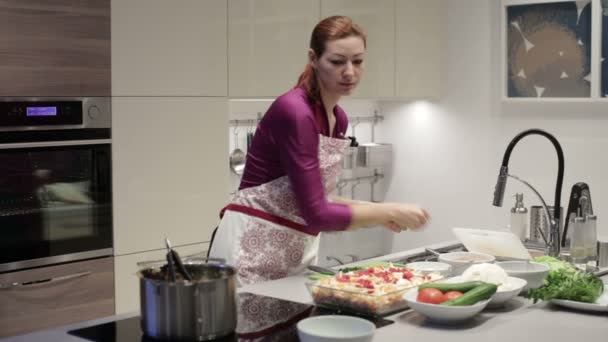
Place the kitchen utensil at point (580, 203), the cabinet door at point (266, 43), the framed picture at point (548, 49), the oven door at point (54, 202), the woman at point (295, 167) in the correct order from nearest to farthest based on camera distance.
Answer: the woman at point (295, 167) → the kitchen utensil at point (580, 203) → the oven door at point (54, 202) → the cabinet door at point (266, 43) → the framed picture at point (548, 49)

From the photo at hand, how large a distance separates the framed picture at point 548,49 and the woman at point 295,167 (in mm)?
1824

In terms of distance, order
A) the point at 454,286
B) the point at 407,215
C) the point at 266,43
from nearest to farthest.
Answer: the point at 454,286 < the point at 407,215 < the point at 266,43

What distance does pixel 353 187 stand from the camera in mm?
4664

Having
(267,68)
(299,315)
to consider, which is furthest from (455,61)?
(299,315)

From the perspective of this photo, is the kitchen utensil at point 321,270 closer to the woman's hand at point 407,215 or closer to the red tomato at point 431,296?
the woman's hand at point 407,215

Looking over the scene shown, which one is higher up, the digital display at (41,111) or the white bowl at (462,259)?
the digital display at (41,111)

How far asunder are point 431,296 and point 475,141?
264 cm

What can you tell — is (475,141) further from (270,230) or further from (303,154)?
(303,154)

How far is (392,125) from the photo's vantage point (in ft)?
15.7

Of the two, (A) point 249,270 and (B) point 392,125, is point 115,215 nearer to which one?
(A) point 249,270

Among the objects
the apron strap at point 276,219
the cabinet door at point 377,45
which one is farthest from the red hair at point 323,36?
the cabinet door at point 377,45

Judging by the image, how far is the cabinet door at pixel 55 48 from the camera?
9.13 ft

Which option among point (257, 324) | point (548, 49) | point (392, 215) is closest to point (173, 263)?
point (257, 324)

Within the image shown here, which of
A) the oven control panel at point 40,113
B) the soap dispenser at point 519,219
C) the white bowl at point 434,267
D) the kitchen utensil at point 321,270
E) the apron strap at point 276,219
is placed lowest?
the kitchen utensil at point 321,270
